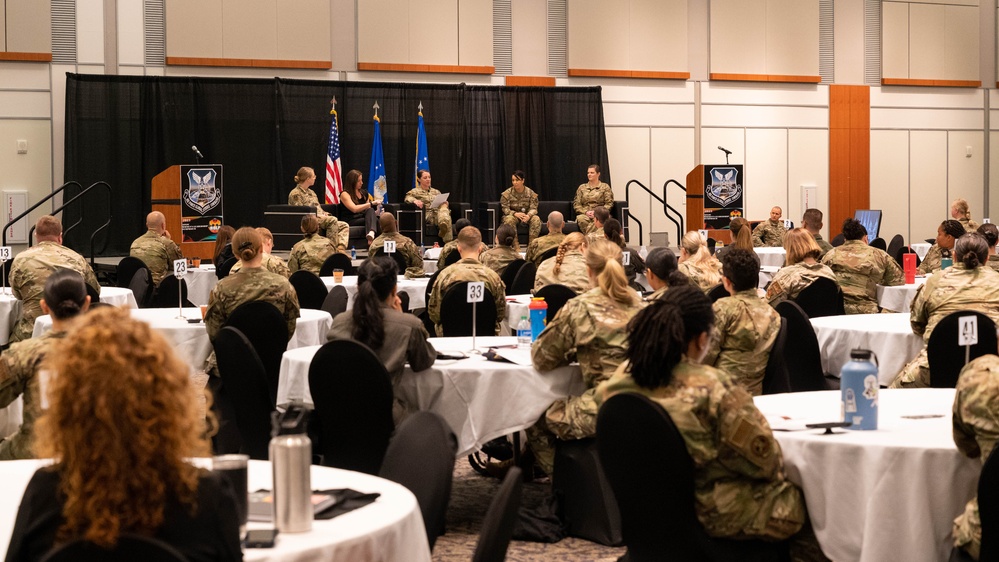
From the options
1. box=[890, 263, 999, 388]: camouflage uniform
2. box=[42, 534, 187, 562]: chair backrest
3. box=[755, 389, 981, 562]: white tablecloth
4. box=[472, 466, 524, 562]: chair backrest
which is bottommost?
box=[755, 389, 981, 562]: white tablecloth

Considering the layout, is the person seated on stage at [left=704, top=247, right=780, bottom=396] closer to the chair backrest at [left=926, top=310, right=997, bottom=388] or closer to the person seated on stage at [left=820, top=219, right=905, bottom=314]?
the chair backrest at [left=926, top=310, right=997, bottom=388]

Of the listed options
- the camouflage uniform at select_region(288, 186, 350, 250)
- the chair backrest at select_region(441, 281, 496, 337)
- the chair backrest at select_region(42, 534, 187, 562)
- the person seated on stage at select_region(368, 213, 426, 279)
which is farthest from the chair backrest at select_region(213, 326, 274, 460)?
the camouflage uniform at select_region(288, 186, 350, 250)

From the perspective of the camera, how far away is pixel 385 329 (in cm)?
512

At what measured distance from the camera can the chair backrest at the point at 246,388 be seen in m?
5.07

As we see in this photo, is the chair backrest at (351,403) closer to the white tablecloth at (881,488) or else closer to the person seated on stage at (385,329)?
the person seated on stage at (385,329)

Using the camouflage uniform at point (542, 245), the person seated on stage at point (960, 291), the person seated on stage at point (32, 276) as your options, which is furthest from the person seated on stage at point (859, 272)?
the person seated on stage at point (32, 276)

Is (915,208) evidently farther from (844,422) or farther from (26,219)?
(844,422)

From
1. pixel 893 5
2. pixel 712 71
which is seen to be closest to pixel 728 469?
pixel 712 71

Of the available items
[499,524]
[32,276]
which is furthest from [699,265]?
[499,524]

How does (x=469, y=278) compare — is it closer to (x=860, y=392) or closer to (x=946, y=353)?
(x=946, y=353)

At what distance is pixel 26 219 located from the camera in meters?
16.8

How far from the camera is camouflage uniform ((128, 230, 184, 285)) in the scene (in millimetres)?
11406

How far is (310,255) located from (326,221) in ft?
11.8

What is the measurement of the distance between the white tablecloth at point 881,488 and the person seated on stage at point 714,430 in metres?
0.14
